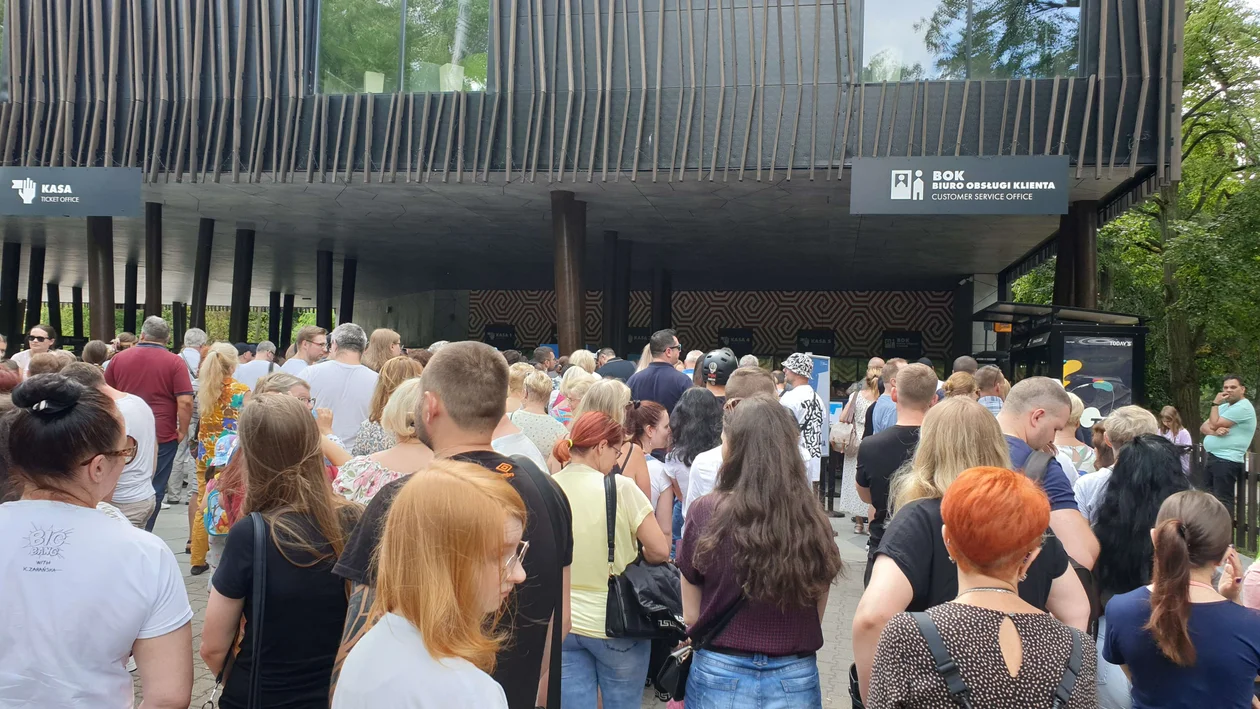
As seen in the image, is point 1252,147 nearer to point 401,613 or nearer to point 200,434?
point 200,434

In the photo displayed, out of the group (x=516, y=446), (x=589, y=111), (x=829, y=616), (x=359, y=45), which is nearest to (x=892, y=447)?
(x=516, y=446)

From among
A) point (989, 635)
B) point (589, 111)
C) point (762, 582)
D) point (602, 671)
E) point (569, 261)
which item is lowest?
point (602, 671)

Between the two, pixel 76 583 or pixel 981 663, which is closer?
pixel 981 663

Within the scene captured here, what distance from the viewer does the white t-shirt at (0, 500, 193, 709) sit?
2.31 meters

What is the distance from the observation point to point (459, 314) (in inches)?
1335

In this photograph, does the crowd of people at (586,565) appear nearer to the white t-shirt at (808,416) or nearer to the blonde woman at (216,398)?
the blonde woman at (216,398)

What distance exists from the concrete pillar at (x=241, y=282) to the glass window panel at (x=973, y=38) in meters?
14.1

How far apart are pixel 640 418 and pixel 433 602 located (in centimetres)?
355

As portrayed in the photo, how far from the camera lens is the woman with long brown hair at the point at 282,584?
9.33 feet

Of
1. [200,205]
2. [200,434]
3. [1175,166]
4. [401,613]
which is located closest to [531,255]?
[200,205]

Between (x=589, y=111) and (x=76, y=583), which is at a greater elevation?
(x=589, y=111)

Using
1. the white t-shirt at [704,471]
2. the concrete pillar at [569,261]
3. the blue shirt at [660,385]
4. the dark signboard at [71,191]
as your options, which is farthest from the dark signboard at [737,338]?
the white t-shirt at [704,471]

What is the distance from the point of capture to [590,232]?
20453mm

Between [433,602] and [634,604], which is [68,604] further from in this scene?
[634,604]
